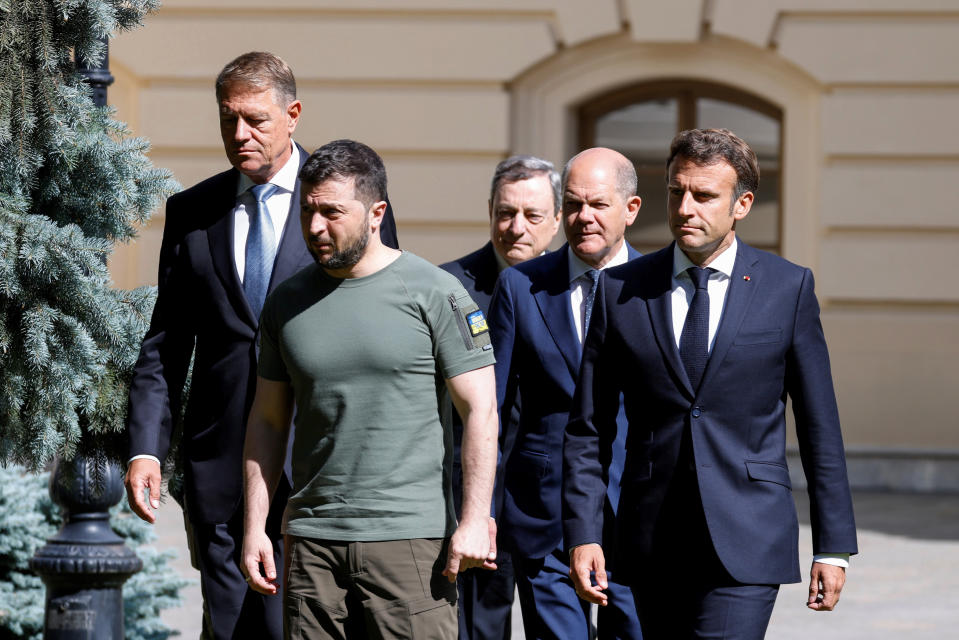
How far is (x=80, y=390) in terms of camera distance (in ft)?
16.4

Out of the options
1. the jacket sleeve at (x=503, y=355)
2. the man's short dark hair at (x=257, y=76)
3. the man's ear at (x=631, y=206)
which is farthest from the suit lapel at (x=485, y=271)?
the man's short dark hair at (x=257, y=76)

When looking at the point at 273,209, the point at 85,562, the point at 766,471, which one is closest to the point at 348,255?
the point at 273,209

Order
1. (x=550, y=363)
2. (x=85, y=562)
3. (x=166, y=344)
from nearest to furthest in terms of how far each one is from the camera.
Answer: (x=166, y=344) < (x=550, y=363) < (x=85, y=562)

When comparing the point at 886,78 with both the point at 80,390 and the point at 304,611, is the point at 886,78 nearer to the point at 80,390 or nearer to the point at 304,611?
the point at 80,390

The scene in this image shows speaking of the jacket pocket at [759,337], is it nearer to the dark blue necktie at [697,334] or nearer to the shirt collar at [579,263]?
the dark blue necktie at [697,334]

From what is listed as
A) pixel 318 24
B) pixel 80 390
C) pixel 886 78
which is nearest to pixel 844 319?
pixel 886 78

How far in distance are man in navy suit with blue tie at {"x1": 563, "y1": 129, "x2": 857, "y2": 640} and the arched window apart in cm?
888

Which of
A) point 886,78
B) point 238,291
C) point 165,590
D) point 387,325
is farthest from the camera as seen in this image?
point 886,78

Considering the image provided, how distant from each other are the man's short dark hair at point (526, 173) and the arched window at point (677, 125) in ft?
23.8

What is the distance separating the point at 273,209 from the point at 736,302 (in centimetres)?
134

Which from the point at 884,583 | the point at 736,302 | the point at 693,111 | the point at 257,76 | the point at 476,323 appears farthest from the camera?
the point at 693,111

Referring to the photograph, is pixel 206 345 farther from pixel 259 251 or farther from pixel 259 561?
pixel 259 561

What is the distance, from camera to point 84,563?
229 inches

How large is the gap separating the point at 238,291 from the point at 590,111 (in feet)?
29.6
